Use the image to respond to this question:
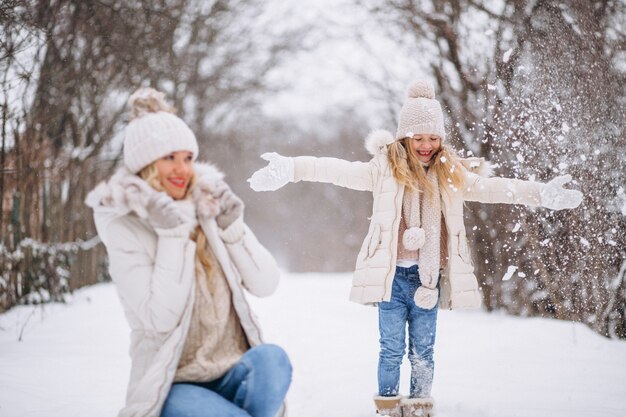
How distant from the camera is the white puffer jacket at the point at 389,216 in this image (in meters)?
3.87

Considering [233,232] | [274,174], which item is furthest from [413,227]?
[233,232]

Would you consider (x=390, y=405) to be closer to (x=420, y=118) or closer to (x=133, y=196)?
(x=420, y=118)

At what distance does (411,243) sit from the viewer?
3.88 metres

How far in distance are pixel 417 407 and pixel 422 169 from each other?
4.45 feet

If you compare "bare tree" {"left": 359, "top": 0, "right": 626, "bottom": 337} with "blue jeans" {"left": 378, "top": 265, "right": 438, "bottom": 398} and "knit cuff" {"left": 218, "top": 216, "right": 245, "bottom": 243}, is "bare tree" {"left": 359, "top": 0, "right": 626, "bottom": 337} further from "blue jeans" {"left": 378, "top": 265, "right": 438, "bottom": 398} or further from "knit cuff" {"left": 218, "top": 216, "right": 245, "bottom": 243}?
"knit cuff" {"left": 218, "top": 216, "right": 245, "bottom": 243}

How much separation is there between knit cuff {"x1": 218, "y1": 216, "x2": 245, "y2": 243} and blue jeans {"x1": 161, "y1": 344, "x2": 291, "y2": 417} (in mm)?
404

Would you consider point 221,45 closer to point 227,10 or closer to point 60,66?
point 227,10

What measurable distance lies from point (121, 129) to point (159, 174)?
11407 mm

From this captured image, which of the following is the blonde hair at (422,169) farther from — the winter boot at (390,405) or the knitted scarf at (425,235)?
the winter boot at (390,405)

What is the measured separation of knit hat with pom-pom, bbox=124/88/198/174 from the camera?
258 cm

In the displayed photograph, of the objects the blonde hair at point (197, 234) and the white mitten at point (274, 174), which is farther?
the white mitten at point (274, 174)

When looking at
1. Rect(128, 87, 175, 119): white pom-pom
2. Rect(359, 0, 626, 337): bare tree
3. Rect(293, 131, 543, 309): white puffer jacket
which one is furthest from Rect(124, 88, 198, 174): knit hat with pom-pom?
Rect(359, 0, 626, 337): bare tree

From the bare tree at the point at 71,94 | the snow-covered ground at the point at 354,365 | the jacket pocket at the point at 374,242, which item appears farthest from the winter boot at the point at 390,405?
the bare tree at the point at 71,94

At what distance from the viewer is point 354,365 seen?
19.1 ft
